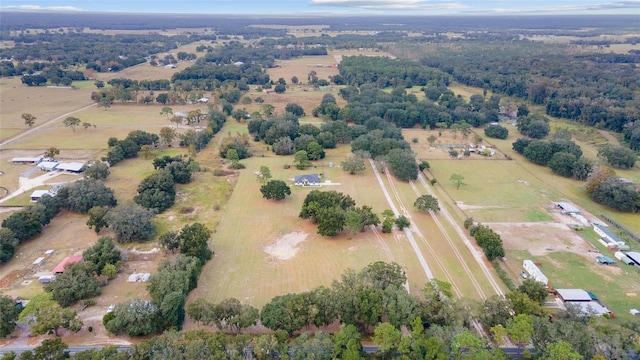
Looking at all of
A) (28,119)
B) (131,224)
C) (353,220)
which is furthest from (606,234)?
(28,119)

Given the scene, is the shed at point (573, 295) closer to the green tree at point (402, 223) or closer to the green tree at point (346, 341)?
the green tree at point (402, 223)

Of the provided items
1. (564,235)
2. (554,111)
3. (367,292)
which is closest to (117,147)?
(367,292)

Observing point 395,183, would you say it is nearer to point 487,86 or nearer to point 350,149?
point 350,149

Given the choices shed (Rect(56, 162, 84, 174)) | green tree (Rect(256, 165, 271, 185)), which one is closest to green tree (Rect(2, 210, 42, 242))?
shed (Rect(56, 162, 84, 174))

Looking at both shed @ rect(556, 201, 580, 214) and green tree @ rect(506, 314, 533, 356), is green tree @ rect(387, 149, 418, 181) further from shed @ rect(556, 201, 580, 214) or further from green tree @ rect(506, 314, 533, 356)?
green tree @ rect(506, 314, 533, 356)

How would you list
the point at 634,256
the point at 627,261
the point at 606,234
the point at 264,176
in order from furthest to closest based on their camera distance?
the point at 264,176 < the point at 606,234 < the point at 634,256 < the point at 627,261

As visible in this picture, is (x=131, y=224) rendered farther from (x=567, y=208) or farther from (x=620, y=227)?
(x=620, y=227)
